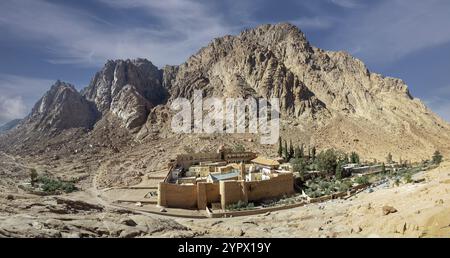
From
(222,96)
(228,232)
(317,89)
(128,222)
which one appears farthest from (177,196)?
(317,89)

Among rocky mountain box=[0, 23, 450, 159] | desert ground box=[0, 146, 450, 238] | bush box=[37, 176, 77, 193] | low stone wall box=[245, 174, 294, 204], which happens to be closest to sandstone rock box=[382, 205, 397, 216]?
desert ground box=[0, 146, 450, 238]

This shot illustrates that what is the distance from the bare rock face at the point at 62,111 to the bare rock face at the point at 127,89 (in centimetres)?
454

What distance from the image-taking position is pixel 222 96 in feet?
297

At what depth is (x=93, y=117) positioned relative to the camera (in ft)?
341

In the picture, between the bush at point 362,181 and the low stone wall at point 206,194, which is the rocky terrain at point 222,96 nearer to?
the low stone wall at point 206,194

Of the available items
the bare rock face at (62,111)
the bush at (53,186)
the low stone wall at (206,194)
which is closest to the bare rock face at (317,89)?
the bare rock face at (62,111)

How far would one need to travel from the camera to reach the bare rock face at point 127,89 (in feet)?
315

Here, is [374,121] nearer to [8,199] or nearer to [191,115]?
[191,115]

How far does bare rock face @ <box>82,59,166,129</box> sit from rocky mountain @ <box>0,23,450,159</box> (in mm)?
296

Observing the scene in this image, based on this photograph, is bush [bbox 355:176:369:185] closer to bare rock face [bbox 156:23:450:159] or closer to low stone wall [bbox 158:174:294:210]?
low stone wall [bbox 158:174:294:210]

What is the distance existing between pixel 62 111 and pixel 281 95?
179ft
